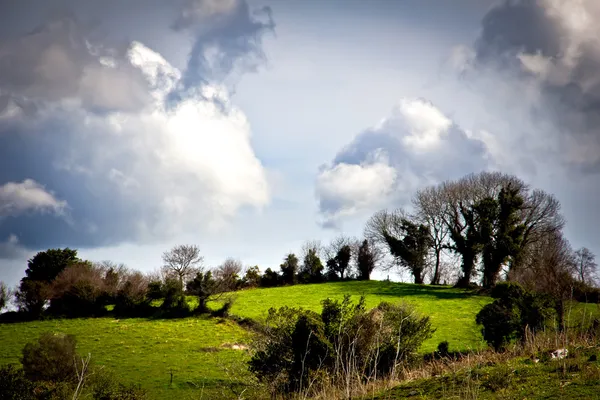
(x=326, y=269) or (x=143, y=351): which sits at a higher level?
(x=326, y=269)

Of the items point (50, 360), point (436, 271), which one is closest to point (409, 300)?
point (436, 271)

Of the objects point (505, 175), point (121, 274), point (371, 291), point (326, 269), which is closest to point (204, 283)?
point (121, 274)

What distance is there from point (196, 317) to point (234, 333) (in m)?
6.30

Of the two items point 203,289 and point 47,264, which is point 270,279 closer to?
point 203,289

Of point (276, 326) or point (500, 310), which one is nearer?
point (276, 326)

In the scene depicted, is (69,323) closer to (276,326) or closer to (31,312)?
(31,312)

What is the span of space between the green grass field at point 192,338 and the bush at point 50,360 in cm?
492

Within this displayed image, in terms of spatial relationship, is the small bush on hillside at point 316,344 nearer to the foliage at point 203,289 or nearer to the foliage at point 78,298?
the foliage at point 203,289

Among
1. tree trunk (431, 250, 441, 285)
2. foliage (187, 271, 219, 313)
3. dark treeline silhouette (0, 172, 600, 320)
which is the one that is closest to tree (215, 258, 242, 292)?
dark treeline silhouette (0, 172, 600, 320)

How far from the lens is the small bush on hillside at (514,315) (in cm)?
1994

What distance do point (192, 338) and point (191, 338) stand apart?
3.1 inches

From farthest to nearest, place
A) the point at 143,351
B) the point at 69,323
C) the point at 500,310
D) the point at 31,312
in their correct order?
the point at 31,312 → the point at 69,323 → the point at 143,351 → the point at 500,310

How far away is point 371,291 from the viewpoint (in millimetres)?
48906

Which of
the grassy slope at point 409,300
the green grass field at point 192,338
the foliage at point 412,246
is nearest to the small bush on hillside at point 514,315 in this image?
the green grass field at point 192,338
